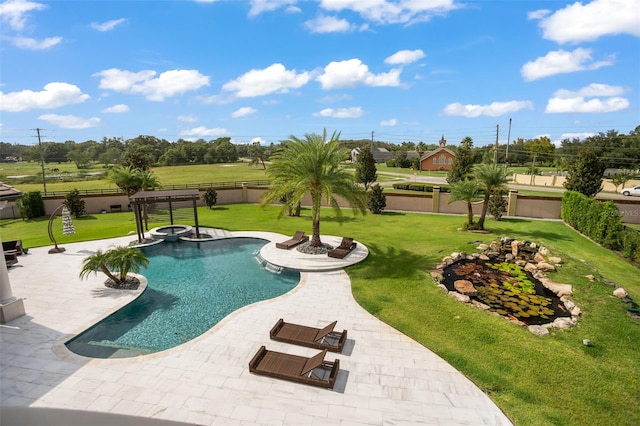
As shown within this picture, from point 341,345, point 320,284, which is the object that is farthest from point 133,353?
point 320,284

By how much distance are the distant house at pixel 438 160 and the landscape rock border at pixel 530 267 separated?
2370 inches

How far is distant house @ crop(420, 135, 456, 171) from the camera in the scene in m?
76.7

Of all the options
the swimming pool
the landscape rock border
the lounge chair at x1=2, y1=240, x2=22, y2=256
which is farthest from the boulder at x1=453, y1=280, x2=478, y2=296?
the lounge chair at x1=2, y1=240, x2=22, y2=256

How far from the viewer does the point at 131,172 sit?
86.5 feet

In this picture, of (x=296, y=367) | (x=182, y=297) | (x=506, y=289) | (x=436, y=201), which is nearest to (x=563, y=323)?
(x=506, y=289)

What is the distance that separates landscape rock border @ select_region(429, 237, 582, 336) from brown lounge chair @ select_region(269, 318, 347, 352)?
532cm

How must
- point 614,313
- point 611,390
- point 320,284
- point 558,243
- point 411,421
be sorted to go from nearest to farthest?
point 411,421 < point 611,390 < point 614,313 < point 320,284 < point 558,243

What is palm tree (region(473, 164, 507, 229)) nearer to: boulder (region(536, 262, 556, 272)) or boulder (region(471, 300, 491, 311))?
boulder (region(536, 262, 556, 272))

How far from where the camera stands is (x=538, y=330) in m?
10.1

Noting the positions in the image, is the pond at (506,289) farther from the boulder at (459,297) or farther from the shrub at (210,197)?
the shrub at (210,197)

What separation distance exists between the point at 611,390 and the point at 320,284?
361 inches

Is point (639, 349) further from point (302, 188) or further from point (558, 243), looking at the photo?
point (302, 188)

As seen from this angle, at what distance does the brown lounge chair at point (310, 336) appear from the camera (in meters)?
9.23

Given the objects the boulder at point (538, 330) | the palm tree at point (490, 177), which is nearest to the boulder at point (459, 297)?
the boulder at point (538, 330)
